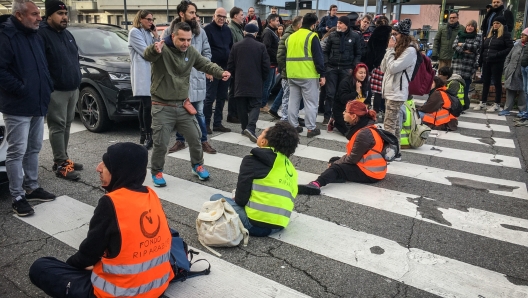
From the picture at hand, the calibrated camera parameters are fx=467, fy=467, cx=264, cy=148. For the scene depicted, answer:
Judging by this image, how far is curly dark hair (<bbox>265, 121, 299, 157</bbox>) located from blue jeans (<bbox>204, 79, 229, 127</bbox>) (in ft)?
13.3

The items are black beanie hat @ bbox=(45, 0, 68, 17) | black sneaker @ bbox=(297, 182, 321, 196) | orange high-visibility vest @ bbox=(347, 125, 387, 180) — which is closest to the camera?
black beanie hat @ bbox=(45, 0, 68, 17)

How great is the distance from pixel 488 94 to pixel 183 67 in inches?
365

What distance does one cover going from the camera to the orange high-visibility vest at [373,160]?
5660 millimetres

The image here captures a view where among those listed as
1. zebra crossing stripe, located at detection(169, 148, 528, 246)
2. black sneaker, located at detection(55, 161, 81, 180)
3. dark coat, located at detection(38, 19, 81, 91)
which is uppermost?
dark coat, located at detection(38, 19, 81, 91)

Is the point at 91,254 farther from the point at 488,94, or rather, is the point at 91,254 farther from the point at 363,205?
the point at 488,94

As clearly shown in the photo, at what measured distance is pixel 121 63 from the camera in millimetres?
7750

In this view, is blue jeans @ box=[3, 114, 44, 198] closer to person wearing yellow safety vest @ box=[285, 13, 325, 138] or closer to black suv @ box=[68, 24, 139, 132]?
black suv @ box=[68, 24, 139, 132]

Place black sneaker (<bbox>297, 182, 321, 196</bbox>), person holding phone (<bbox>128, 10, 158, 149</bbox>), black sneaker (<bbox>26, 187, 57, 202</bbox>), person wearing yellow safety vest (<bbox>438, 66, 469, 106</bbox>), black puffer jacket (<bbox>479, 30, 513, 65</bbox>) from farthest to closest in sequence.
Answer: black puffer jacket (<bbox>479, 30, 513, 65</bbox>) < person wearing yellow safety vest (<bbox>438, 66, 469, 106</bbox>) < person holding phone (<bbox>128, 10, 158, 149</bbox>) < black sneaker (<bbox>297, 182, 321, 196</bbox>) < black sneaker (<bbox>26, 187, 57, 202</bbox>)

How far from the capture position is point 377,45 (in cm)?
907

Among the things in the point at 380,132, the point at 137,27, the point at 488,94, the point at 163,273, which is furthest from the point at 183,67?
the point at 488,94

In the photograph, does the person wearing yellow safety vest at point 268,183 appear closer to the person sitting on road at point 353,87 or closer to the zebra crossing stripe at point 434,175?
the zebra crossing stripe at point 434,175

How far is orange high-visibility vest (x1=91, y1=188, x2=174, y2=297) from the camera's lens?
270 cm

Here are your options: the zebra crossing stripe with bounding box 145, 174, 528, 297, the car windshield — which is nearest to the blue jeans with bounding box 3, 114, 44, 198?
the zebra crossing stripe with bounding box 145, 174, 528, 297

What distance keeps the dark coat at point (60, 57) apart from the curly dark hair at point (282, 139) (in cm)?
266
